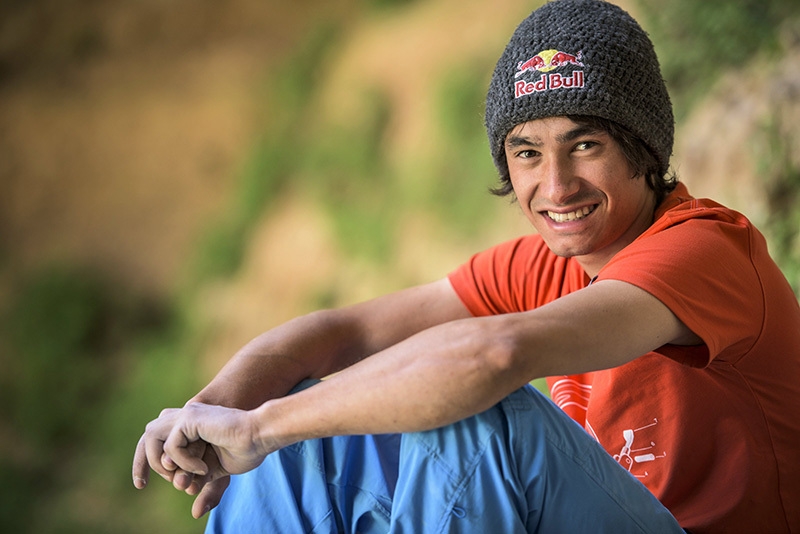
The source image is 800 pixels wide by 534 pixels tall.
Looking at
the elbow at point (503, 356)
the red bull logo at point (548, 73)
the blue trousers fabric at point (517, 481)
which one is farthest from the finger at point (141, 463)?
the red bull logo at point (548, 73)

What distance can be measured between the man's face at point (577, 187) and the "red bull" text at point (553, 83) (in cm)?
6

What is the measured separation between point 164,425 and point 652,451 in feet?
2.62

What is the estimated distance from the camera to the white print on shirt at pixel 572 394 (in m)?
1.61

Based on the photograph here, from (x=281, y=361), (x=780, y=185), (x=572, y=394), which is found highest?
(x=780, y=185)

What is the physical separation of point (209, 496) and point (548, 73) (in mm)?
909

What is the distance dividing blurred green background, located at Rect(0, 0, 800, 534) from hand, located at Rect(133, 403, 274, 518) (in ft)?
7.48

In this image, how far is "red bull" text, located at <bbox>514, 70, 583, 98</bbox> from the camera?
1448 mm

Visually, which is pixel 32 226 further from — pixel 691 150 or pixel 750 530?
pixel 750 530

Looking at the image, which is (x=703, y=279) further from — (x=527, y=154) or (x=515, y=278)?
(x=515, y=278)

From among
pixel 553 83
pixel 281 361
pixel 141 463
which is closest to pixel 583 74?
pixel 553 83

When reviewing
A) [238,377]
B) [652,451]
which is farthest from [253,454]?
[652,451]

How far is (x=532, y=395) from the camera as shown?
3.97ft

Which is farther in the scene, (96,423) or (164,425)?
(96,423)

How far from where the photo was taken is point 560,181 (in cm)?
147
